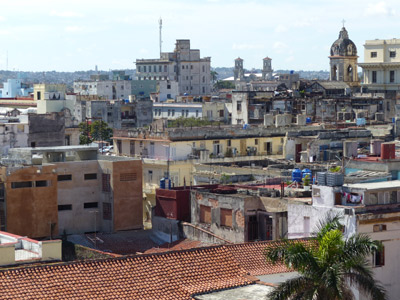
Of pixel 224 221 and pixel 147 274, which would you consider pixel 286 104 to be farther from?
pixel 147 274

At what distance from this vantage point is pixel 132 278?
30.7m

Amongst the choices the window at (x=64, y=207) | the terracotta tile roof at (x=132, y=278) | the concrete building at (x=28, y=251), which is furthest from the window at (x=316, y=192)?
the window at (x=64, y=207)

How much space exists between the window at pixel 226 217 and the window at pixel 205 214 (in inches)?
51.9

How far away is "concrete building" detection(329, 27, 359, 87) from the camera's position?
397 feet

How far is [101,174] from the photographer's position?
53156 millimetres

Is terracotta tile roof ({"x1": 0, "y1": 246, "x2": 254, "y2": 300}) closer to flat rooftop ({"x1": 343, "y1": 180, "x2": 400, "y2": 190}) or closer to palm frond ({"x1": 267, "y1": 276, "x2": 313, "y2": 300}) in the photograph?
palm frond ({"x1": 267, "y1": 276, "x2": 313, "y2": 300})

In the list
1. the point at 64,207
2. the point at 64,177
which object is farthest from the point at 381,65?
the point at 64,207

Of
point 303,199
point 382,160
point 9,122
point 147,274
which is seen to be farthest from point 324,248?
point 9,122

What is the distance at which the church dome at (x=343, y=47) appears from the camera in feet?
397

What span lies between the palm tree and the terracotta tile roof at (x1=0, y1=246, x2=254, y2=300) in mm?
3434

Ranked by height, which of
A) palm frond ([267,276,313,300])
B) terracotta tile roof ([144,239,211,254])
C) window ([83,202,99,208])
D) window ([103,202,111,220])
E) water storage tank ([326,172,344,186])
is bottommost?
terracotta tile roof ([144,239,211,254])

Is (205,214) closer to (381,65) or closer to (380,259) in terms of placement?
(380,259)

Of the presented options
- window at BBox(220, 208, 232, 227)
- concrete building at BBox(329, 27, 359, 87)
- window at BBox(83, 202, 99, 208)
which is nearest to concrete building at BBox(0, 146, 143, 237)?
window at BBox(83, 202, 99, 208)

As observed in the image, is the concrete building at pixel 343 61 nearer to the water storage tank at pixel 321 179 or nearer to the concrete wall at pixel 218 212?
Result: the concrete wall at pixel 218 212
